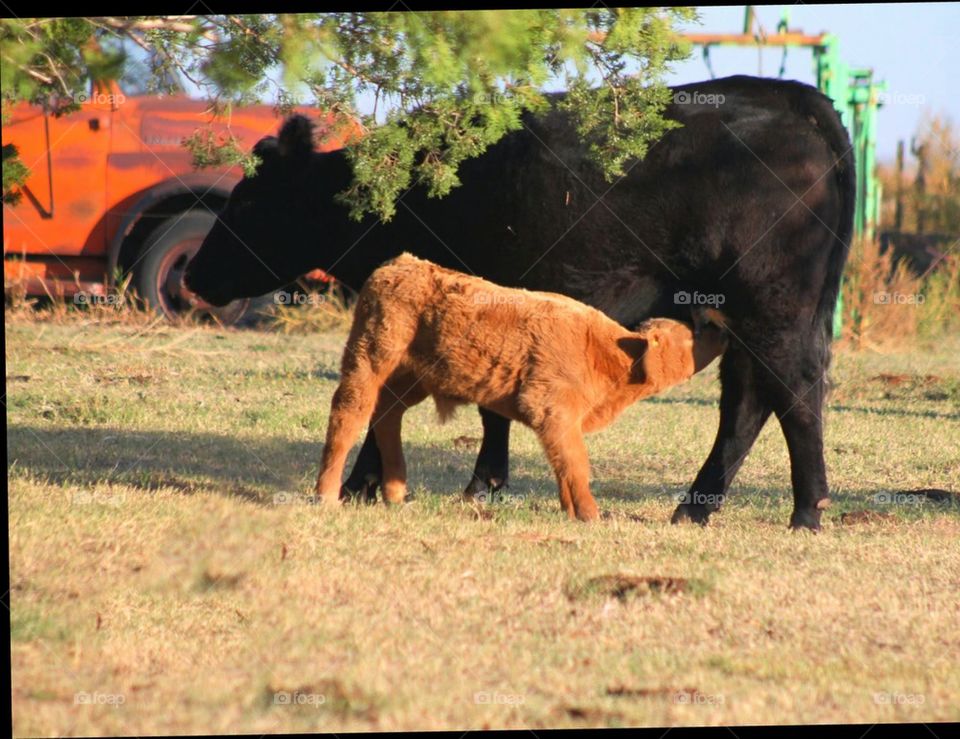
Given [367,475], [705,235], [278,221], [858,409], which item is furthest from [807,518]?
[858,409]

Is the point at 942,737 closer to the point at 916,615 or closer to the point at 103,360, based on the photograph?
the point at 916,615

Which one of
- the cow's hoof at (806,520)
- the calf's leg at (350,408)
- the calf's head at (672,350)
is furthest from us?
the cow's hoof at (806,520)

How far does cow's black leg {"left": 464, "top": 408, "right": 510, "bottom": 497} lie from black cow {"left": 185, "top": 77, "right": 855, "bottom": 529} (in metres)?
0.01

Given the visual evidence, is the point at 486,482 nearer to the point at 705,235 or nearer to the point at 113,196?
the point at 705,235

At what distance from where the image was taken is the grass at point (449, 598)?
14.9 ft

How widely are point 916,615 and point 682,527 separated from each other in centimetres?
169

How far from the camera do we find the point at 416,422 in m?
10.8

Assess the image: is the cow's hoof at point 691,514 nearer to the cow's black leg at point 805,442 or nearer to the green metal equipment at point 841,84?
the cow's black leg at point 805,442

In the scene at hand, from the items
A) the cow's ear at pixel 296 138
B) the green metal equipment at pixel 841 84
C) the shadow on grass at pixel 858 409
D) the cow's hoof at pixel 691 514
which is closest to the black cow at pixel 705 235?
the cow's hoof at pixel 691 514

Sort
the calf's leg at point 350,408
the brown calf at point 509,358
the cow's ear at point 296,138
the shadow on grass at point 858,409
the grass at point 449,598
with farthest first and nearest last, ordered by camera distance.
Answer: the shadow on grass at point 858,409
the cow's ear at point 296,138
the calf's leg at point 350,408
the brown calf at point 509,358
the grass at point 449,598

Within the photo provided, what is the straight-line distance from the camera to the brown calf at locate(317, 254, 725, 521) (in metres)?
6.86

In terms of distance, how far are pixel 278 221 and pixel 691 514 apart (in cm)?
302

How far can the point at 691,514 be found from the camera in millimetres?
7492

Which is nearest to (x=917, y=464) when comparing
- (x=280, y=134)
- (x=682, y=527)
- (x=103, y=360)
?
(x=682, y=527)
